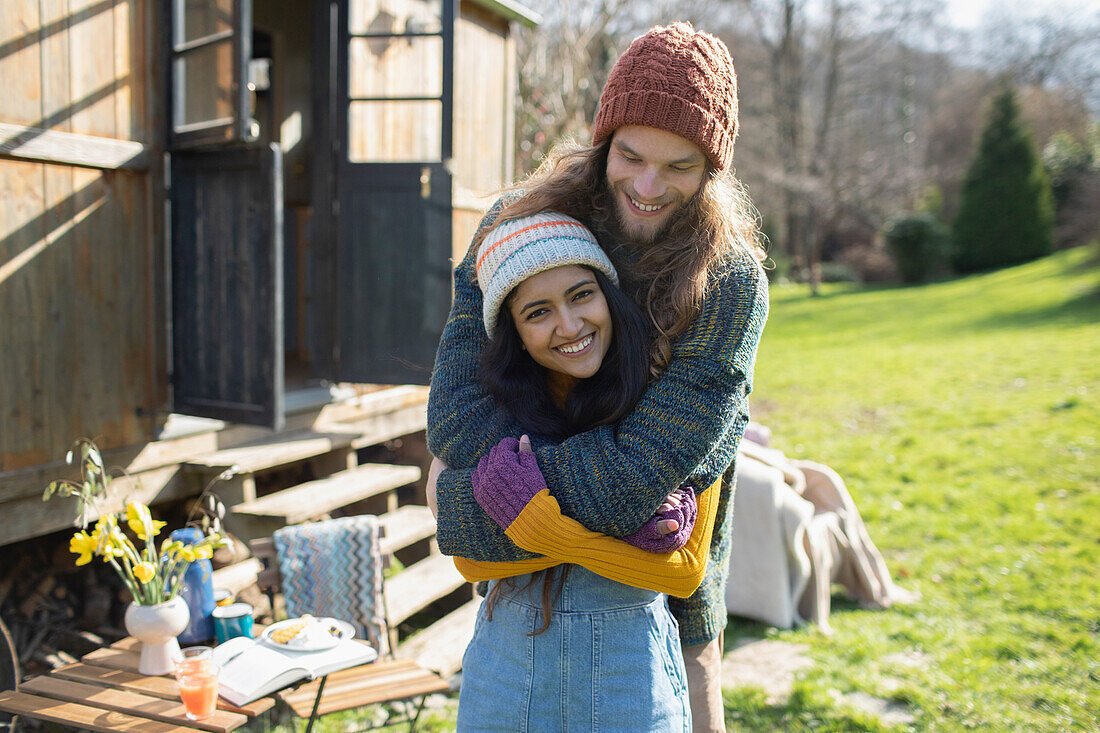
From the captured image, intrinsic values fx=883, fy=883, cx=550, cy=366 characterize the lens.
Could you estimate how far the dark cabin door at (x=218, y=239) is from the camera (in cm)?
385

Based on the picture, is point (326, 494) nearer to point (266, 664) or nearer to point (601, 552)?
point (266, 664)

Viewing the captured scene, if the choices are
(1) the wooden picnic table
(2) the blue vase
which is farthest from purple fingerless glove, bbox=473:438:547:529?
(2) the blue vase

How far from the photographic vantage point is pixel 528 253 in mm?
1577

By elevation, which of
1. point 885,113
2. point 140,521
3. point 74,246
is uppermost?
point 885,113

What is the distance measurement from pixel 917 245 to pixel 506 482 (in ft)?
73.3

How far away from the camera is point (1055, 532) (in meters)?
5.60

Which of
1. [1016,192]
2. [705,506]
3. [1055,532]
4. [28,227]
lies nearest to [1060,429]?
[1055,532]

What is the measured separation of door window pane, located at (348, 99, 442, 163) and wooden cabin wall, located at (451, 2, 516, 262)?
0.32 metres

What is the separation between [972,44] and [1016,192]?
1085 centimetres

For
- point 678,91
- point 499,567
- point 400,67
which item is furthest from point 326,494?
point 678,91

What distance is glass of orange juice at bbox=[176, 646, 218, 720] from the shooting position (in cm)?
239

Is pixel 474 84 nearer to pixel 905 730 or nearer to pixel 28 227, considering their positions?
pixel 28 227

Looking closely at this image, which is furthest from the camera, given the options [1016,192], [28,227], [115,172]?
[1016,192]

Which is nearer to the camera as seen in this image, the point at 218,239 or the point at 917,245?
the point at 218,239
